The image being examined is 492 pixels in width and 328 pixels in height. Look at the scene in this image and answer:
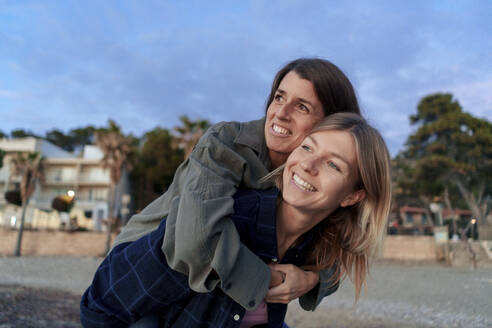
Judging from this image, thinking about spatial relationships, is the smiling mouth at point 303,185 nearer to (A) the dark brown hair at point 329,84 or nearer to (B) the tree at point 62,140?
(A) the dark brown hair at point 329,84

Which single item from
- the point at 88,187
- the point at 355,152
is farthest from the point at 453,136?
the point at 88,187

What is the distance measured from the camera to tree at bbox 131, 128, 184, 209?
3900cm

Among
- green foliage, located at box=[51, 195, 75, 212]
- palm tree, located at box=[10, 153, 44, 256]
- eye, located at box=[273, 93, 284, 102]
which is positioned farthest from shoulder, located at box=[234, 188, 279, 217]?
green foliage, located at box=[51, 195, 75, 212]

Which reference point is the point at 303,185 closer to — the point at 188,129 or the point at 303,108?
the point at 303,108

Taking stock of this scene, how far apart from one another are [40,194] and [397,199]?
40.8 metres

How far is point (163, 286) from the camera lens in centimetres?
190

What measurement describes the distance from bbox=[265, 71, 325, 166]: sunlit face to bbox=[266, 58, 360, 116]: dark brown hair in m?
0.04

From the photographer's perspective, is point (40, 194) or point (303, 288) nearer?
point (303, 288)

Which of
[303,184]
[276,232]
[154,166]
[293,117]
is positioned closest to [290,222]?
[276,232]

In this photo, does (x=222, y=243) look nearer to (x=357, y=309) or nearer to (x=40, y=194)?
(x=357, y=309)

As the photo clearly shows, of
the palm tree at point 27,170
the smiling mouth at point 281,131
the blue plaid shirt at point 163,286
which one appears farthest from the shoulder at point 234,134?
the palm tree at point 27,170

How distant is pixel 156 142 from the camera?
1593 inches

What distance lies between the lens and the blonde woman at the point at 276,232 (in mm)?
1938

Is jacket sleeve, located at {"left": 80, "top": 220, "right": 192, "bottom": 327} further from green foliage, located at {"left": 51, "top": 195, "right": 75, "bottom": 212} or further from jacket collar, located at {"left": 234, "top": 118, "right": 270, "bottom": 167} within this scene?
green foliage, located at {"left": 51, "top": 195, "right": 75, "bottom": 212}
